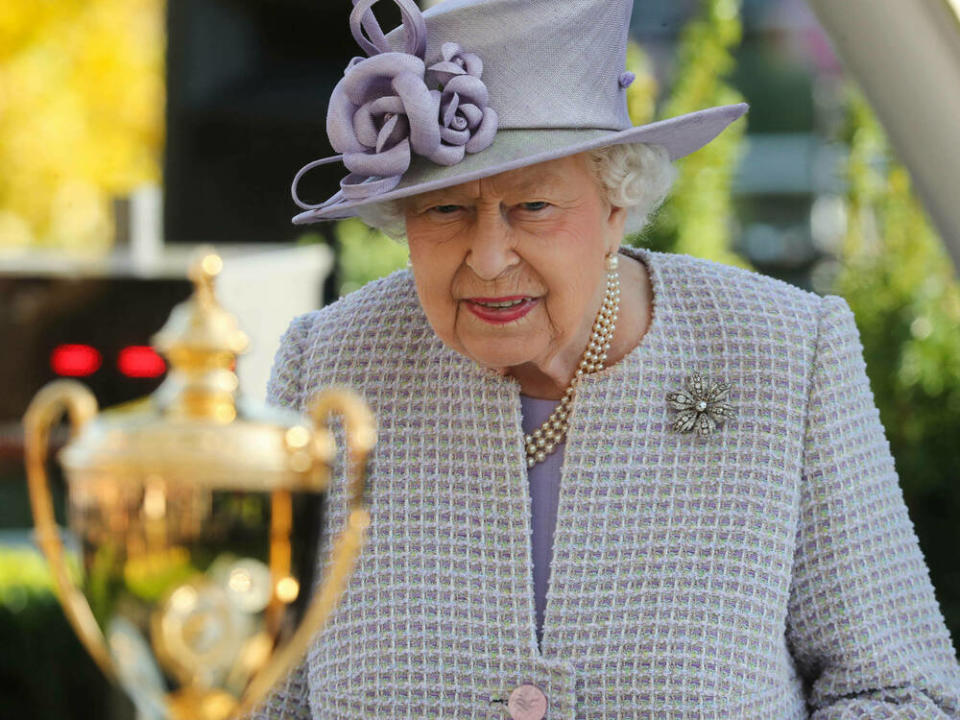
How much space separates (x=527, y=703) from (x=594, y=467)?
0.35 metres

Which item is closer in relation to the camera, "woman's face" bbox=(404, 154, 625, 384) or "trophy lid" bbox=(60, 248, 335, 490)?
"trophy lid" bbox=(60, 248, 335, 490)

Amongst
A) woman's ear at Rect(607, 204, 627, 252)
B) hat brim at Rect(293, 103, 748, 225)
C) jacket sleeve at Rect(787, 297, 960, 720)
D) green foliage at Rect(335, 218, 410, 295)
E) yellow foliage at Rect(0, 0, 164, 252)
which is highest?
yellow foliage at Rect(0, 0, 164, 252)

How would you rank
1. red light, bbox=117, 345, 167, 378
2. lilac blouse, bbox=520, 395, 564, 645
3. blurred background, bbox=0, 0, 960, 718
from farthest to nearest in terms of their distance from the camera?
red light, bbox=117, 345, 167, 378 < blurred background, bbox=0, 0, 960, 718 < lilac blouse, bbox=520, 395, 564, 645

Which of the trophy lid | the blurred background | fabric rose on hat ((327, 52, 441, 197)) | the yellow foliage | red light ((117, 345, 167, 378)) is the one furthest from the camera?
the yellow foliage

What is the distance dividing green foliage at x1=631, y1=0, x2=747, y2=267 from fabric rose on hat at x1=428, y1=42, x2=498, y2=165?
3.14m

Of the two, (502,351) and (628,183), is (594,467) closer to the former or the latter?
(502,351)

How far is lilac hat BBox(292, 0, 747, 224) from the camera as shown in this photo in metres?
1.62

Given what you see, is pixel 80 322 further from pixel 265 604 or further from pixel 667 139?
pixel 265 604

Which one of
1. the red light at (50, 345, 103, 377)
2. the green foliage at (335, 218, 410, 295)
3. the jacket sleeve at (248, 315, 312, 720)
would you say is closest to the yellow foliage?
the red light at (50, 345, 103, 377)

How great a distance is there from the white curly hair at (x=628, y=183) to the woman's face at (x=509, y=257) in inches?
1.2

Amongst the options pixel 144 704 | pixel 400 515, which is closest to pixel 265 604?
pixel 144 704

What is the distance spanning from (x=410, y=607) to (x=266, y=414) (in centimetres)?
91

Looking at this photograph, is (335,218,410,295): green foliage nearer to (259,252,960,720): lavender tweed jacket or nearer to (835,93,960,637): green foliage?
(835,93,960,637): green foliage

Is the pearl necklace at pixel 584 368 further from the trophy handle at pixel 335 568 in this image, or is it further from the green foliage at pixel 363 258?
the green foliage at pixel 363 258
